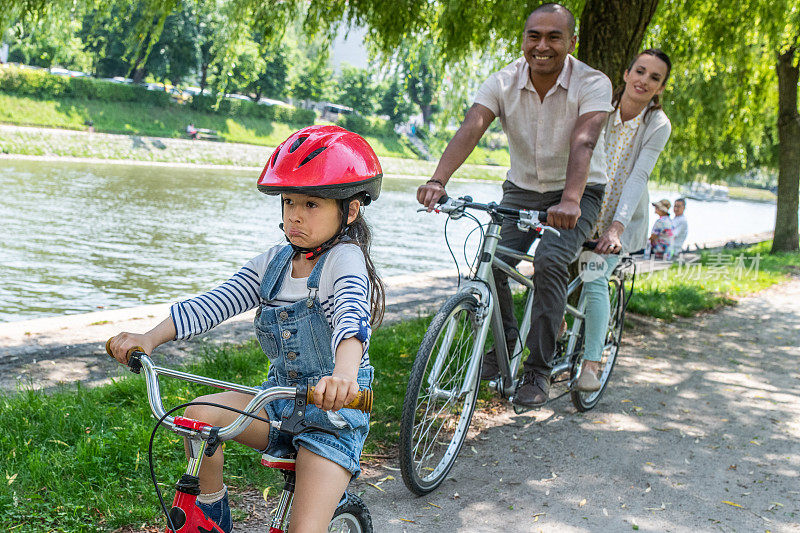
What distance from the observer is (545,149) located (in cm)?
438

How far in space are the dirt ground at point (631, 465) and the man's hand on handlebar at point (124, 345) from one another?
1.33 metres

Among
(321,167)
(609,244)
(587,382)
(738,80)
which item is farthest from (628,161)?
(738,80)

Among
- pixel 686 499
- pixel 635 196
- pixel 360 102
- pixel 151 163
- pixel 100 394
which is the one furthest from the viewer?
pixel 360 102

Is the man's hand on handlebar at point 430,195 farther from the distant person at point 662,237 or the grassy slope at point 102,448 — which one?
the distant person at point 662,237

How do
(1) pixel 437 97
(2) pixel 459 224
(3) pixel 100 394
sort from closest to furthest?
(3) pixel 100 394 → (1) pixel 437 97 → (2) pixel 459 224

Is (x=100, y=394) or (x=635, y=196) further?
(x=635, y=196)

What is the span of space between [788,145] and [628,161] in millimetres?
11641

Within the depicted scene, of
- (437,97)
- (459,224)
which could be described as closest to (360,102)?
(459,224)

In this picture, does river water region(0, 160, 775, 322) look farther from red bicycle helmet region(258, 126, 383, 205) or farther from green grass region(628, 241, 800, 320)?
red bicycle helmet region(258, 126, 383, 205)

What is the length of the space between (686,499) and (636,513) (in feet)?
1.18

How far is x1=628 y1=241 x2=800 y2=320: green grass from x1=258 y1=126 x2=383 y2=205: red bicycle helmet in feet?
21.6

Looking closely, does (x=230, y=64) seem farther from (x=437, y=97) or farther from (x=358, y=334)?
(x=358, y=334)

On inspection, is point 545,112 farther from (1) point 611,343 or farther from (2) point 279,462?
(2) point 279,462

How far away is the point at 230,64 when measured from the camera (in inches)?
343
